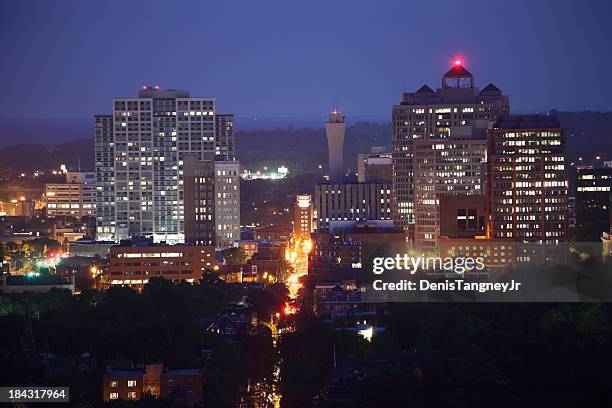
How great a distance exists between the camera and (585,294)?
70250 millimetres

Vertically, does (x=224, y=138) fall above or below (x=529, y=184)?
above

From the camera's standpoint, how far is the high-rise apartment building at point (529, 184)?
8531cm

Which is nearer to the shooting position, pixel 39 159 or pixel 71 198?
pixel 71 198

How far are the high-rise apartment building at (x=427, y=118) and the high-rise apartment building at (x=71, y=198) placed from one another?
29426mm

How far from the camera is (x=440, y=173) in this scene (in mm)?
103312

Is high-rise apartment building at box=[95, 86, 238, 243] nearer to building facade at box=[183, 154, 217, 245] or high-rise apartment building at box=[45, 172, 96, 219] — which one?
building facade at box=[183, 154, 217, 245]

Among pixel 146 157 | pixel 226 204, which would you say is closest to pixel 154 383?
pixel 226 204

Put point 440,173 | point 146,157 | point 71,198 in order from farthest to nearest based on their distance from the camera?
point 71,198
point 146,157
point 440,173

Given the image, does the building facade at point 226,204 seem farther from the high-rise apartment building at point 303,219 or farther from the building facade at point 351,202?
the high-rise apartment building at point 303,219

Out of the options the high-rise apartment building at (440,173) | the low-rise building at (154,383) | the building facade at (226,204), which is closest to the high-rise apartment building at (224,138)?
the building facade at (226,204)

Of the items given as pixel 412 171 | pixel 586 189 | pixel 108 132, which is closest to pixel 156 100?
pixel 108 132

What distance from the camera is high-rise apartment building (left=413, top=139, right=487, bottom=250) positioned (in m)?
101

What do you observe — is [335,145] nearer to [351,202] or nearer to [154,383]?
[351,202]

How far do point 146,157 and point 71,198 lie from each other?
29575 millimetres
